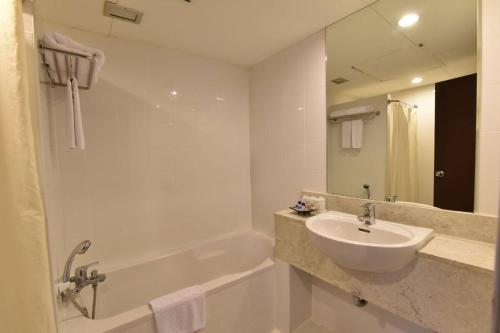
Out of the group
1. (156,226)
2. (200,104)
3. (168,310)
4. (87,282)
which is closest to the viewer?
(168,310)

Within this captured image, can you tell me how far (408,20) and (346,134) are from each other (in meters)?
0.76

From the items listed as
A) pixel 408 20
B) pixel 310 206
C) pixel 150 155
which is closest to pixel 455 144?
pixel 408 20

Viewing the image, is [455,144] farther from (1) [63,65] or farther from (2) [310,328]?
(1) [63,65]

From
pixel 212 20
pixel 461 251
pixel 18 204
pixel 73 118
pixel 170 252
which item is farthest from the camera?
pixel 170 252

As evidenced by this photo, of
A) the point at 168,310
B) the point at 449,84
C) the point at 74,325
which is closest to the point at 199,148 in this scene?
the point at 168,310

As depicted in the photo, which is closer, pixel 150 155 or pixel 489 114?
pixel 489 114

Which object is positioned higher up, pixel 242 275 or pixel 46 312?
pixel 46 312

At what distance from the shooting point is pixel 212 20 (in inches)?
64.8

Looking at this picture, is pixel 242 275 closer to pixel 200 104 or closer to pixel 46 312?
pixel 46 312

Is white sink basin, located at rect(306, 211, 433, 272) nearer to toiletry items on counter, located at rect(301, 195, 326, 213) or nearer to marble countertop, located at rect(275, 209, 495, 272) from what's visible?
marble countertop, located at rect(275, 209, 495, 272)

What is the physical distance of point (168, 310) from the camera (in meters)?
1.33

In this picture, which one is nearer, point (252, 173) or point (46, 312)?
point (46, 312)

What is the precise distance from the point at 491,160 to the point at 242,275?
155cm

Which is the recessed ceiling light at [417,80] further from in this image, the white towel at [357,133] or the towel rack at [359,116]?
the white towel at [357,133]
